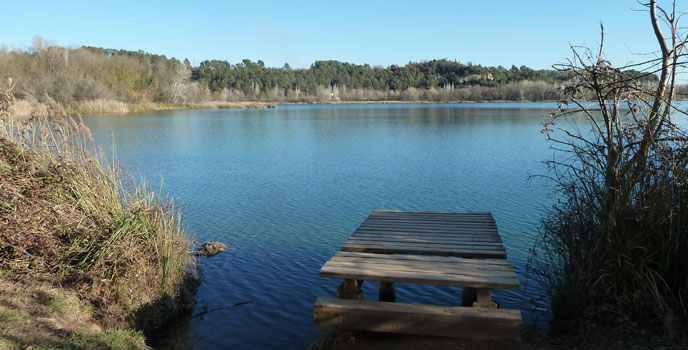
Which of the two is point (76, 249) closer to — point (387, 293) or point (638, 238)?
point (387, 293)

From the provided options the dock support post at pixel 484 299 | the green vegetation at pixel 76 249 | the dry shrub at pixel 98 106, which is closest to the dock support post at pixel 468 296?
the dock support post at pixel 484 299

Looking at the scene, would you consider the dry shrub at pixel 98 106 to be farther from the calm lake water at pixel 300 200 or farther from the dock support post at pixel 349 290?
the dock support post at pixel 349 290

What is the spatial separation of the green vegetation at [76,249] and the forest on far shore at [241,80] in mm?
886

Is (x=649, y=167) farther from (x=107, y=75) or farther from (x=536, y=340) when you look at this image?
(x=107, y=75)

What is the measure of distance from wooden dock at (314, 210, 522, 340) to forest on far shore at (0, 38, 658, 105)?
5.97 feet

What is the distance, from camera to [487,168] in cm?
1611

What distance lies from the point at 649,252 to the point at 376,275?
7.65 ft

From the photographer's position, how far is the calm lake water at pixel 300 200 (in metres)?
5.74

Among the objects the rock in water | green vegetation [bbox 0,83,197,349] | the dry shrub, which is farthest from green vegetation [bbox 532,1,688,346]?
the dry shrub

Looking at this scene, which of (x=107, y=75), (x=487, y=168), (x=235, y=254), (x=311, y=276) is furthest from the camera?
(x=107, y=75)

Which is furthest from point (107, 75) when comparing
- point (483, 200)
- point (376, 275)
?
point (376, 275)

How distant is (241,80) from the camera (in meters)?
126

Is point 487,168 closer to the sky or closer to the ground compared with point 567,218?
closer to the ground

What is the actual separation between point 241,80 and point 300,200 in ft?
390
